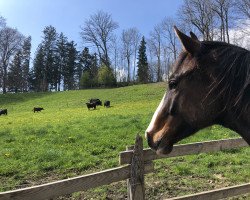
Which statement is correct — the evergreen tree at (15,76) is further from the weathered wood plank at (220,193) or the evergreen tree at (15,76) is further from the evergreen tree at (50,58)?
the weathered wood plank at (220,193)

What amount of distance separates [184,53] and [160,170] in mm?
5443

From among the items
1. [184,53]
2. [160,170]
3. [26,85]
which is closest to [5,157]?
[160,170]

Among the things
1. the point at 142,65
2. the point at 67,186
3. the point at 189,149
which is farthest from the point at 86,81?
the point at 67,186

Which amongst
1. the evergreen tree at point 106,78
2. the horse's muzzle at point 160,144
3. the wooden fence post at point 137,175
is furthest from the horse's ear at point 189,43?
the evergreen tree at point 106,78

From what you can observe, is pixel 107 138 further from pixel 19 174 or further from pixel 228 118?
pixel 228 118

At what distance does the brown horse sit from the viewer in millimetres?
2318

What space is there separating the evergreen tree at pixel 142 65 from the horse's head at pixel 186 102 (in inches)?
2377

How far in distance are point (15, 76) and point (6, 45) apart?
24.7 feet

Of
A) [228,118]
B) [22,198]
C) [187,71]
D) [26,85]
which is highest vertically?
[26,85]

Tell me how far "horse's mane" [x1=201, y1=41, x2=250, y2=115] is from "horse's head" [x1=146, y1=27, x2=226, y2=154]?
0.13 ft

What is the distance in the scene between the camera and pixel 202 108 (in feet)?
7.93

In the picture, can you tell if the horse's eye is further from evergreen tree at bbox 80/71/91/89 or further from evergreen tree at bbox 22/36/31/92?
evergreen tree at bbox 22/36/31/92

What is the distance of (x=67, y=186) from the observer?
3760mm

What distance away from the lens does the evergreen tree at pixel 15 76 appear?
64062 millimetres
